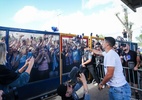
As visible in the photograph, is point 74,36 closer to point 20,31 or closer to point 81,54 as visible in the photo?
point 81,54

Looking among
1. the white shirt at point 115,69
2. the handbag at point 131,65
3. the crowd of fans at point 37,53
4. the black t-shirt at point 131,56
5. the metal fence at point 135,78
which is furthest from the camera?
the black t-shirt at point 131,56

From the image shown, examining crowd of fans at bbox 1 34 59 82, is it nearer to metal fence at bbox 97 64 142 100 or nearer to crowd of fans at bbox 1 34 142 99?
crowd of fans at bbox 1 34 142 99

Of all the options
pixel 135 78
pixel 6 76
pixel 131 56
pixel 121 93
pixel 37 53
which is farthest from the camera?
pixel 131 56

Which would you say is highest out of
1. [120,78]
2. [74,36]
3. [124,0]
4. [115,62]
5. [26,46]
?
[124,0]

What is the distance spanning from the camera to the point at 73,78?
228 centimetres

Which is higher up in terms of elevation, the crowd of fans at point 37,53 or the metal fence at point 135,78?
the crowd of fans at point 37,53

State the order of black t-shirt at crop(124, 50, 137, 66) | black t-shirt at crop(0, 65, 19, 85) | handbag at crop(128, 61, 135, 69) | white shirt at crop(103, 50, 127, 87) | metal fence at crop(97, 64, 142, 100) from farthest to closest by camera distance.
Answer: black t-shirt at crop(124, 50, 137, 66), handbag at crop(128, 61, 135, 69), metal fence at crop(97, 64, 142, 100), white shirt at crop(103, 50, 127, 87), black t-shirt at crop(0, 65, 19, 85)

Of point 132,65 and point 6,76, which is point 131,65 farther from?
point 6,76

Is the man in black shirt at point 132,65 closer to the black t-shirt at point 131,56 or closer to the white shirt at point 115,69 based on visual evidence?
the black t-shirt at point 131,56

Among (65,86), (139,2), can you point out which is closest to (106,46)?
(65,86)

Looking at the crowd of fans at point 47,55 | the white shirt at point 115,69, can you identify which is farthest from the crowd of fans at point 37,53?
the white shirt at point 115,69

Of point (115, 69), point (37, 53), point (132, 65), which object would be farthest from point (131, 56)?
point (37, 53)

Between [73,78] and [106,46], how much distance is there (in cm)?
90

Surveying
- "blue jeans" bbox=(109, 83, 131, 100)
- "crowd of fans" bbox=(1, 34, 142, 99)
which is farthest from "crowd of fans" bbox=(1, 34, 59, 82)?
"blue jeans" bbox=(109, 83, 131, 100)
